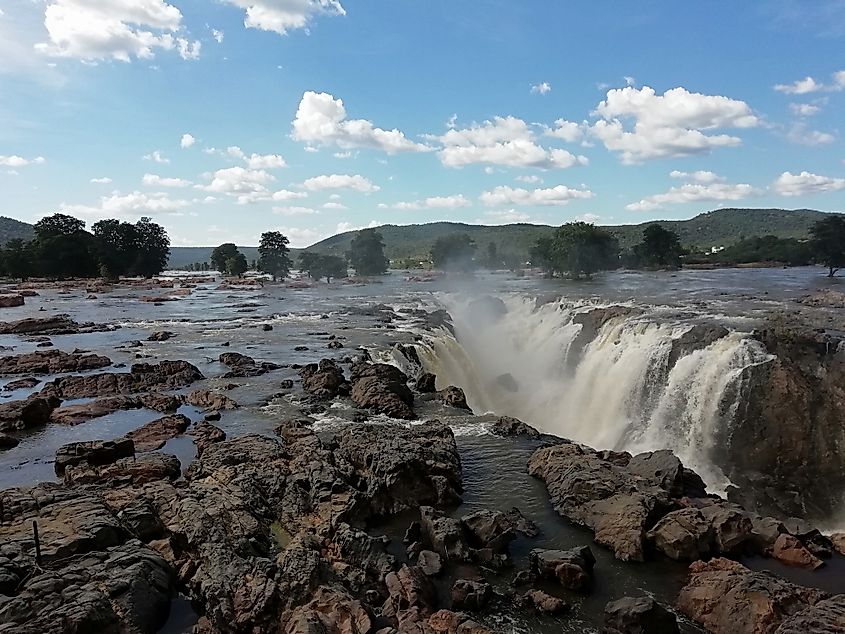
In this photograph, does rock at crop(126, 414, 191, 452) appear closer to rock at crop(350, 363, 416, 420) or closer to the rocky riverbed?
the rocky riverbed

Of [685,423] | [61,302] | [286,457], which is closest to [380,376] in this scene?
[286,457]

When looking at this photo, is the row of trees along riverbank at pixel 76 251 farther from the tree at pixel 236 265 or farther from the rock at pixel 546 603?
the rock at pixel 546 603

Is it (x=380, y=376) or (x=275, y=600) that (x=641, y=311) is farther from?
(x=275, y=600)

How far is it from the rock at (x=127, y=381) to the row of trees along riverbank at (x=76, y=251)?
198 feet

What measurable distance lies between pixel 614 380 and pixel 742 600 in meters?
13.6

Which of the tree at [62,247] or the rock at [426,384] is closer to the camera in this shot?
the rock at [426,384]

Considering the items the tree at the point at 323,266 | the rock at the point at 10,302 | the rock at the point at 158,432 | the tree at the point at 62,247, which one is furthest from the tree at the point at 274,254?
the rock at the point at 158,432

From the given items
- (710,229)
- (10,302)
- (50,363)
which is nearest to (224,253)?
(10,302)

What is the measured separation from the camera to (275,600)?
7.26 meters

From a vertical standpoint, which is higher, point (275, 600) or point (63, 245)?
point (63, 245)

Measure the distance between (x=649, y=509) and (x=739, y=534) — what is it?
4.65ft

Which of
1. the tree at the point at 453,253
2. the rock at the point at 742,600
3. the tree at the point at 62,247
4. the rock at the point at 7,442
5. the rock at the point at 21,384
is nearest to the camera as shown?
the rock at the point at 742,600

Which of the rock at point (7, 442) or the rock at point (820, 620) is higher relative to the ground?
the rock at point (7, 442)

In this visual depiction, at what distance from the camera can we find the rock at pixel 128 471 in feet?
37.6
